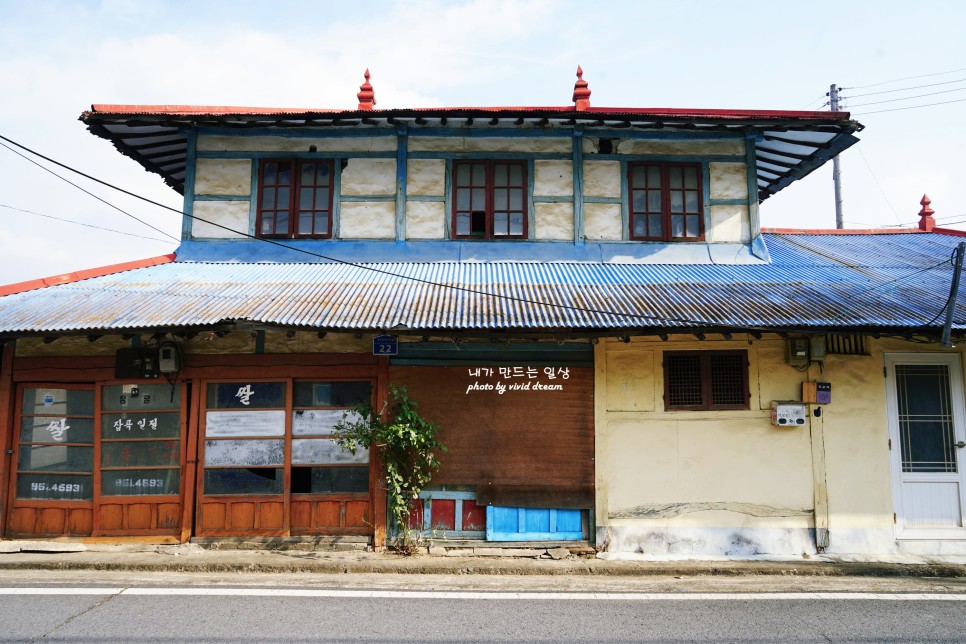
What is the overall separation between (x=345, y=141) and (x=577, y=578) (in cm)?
786

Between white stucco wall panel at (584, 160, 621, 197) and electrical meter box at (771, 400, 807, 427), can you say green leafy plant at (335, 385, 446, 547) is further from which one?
white stucco wall panel at (584, 160, 621, 197)

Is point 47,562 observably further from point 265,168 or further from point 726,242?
point 726,242

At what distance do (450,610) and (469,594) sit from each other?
57 cm

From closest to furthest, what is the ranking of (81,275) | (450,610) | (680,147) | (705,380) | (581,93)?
1. (450,610)
2. (705,380)
3. (81,275)
4. (680,147)
5. (581,93)

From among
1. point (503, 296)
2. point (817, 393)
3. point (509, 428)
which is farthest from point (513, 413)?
point (817, 393)

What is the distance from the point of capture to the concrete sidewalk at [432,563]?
728cm

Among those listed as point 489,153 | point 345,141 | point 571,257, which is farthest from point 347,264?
point 571,257

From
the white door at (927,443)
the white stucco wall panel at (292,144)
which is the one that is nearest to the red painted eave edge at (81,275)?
the white stucco wall panel at (292,144)

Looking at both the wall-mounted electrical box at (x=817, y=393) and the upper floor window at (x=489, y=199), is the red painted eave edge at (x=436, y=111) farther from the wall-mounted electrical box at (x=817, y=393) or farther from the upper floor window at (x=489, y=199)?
the wall-mounted electrical box at (x=817, y=393)

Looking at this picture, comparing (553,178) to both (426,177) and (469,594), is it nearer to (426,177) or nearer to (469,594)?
(426,177)

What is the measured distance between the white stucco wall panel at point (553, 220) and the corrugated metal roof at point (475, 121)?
1.37 m

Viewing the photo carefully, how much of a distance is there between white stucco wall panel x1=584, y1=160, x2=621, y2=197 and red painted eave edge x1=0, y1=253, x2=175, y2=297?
24.1ft

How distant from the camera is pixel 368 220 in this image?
10133mm

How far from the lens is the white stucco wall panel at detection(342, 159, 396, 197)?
1014cm
